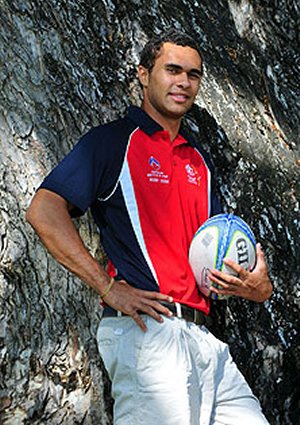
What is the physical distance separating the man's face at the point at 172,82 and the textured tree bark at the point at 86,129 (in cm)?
64

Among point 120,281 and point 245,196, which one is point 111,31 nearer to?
point 245,196

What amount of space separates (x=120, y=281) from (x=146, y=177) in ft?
1.77

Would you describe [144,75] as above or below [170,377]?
above

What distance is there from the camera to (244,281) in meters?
4.59

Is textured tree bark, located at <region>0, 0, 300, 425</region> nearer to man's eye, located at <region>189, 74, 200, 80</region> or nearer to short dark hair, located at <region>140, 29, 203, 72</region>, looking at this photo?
short dark hair, located at <region>140, 29, 203, 72</region>

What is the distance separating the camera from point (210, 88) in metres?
6.09

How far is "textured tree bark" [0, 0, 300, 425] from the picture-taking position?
4852 millimetres

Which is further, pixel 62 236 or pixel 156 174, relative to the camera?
pixel 156 174

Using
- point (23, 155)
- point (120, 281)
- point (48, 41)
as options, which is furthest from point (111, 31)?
point (120, 281)

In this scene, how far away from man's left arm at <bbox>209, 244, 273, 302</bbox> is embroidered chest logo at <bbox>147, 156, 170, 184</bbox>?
519mm

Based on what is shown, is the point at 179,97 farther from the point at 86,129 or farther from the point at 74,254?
the point at 74,254

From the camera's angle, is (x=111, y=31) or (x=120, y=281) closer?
(x=120, y=281)

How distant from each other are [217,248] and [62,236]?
802 millimetres

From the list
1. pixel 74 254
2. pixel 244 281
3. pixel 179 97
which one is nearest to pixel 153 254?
pixel 74 254
